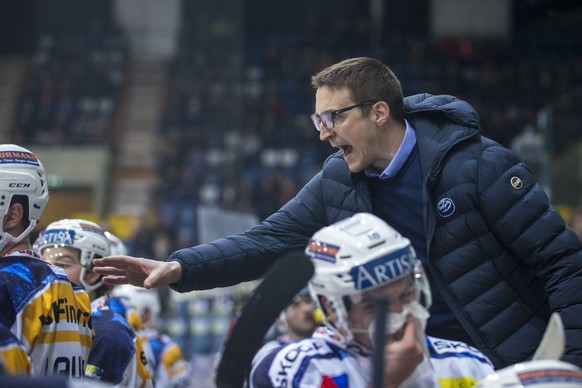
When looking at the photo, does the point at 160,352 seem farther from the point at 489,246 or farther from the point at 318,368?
the point at 318,368

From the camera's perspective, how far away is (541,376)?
2045 mm

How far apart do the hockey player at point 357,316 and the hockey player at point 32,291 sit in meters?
0.99

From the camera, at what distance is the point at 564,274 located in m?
3.13

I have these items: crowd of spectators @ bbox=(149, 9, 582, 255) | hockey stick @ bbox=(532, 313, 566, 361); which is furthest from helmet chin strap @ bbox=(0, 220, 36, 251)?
crowd of spectators @ bbox=(149, 9, 582, 255)

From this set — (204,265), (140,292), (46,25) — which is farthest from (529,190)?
(46,25)

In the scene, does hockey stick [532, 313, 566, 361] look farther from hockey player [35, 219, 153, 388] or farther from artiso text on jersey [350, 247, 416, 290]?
hockey player [35, 219, 153, 388]

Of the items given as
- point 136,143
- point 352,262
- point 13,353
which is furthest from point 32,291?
point 136,143

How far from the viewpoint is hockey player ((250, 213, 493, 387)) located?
2.35 m

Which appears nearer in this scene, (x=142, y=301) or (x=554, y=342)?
(x=554, y=342)

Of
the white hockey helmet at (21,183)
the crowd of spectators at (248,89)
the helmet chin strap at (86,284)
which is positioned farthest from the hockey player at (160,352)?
the crowd of spectators at (248,89)

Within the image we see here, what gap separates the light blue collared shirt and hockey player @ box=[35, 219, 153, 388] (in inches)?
52.4

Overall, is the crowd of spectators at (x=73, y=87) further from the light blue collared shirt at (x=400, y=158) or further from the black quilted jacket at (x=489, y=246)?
the black quilted jacket at (x=489, y=246)

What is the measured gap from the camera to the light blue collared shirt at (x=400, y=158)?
11.2 ft

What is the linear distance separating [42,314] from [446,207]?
1337 millimetres
